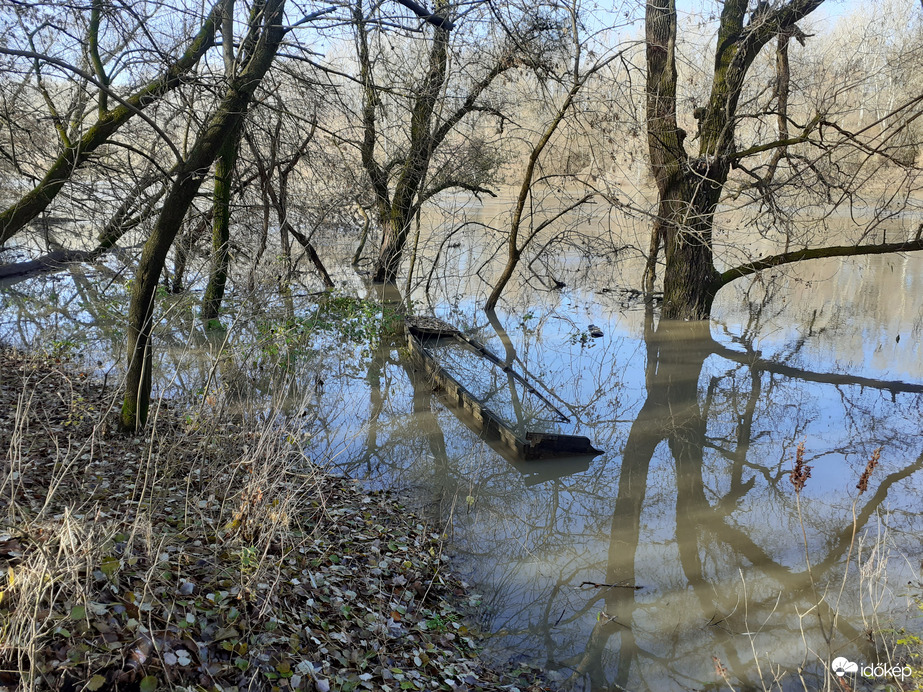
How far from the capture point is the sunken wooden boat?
24.2 ft

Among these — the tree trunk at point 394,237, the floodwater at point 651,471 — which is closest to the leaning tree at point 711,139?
the floodwater at point 651,471

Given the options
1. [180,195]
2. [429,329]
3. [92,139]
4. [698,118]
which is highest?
[698,118]

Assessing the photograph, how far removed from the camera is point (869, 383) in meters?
10.4

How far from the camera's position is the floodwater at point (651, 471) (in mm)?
4648

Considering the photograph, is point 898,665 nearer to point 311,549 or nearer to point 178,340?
point 311,549

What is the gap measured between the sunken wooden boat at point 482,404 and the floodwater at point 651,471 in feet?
0.58

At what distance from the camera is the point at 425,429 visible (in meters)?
8.38

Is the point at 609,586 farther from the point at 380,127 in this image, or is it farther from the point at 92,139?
the point at 380,127

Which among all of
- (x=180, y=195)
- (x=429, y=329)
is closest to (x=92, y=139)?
(x=180, y=195)

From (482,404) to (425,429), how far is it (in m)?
0.79

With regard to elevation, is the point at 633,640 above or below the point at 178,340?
below

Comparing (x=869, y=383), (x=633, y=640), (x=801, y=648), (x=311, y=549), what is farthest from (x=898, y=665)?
(x=869, y=383)

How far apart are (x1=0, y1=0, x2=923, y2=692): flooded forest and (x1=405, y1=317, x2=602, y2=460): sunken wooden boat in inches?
2.1

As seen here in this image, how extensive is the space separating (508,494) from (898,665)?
3.43 m
